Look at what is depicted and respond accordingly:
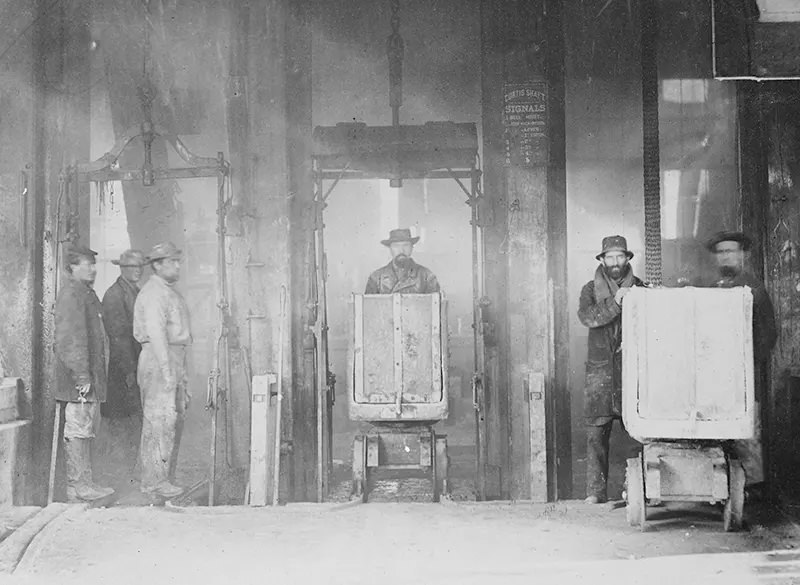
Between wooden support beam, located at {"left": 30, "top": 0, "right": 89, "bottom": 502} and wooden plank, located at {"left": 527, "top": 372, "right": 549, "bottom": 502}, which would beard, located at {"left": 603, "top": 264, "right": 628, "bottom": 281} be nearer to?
wooden plank, located at {"left": 527, "top": 372, "right": 549, "bottom": 502}

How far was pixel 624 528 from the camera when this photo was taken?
5.64m

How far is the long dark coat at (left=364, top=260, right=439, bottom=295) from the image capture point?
7859 mm

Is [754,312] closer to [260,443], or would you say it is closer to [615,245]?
[615,245]

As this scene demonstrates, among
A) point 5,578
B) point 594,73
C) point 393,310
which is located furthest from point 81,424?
point 594,73

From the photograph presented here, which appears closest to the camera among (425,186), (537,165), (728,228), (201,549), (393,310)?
(201,549)

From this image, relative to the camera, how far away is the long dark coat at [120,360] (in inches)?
324

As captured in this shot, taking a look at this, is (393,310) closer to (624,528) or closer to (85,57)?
(624,528)

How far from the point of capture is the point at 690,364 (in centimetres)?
529

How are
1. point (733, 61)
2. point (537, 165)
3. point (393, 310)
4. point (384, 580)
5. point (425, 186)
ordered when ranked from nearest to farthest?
point (384, 580), point (733, 61), point (393, 310), point (537, 165), point (425, 186)

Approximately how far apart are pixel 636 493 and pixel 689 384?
0.87 m

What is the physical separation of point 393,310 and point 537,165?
7.42 feet

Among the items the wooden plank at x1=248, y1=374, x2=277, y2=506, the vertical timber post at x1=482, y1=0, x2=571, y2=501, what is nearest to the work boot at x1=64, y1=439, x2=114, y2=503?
the wooden plank at x1=248, y1=374, x2=277, y2=506

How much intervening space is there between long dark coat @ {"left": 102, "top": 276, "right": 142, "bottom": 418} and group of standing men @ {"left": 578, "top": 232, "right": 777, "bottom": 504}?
15.4ft

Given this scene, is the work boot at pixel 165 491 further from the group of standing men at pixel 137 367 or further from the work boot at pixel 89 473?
the work boot at pixel 89 473
